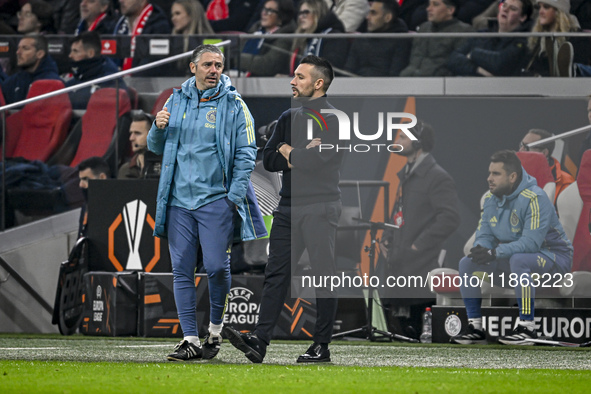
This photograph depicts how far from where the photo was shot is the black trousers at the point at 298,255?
5.06 m

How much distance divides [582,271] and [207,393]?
162 inches

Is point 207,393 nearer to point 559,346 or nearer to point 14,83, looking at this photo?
point 559,346

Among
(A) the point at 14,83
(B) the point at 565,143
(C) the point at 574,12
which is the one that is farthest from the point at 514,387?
A: (A) the point at 14,83

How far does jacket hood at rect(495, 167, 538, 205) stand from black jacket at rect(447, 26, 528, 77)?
1.10m

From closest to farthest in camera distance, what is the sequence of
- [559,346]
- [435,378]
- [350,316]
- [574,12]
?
[435,378]
[559,346]
[350,316]
[574,12]

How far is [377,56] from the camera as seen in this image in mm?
8094

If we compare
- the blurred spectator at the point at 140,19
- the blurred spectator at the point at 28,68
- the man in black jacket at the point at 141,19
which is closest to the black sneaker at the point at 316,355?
the blurred spectator at the point at 28,68

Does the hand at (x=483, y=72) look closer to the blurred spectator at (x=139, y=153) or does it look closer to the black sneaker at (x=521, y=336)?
the black sneaker at (x=521, y=336)

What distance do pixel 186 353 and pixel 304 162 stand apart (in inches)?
47.5

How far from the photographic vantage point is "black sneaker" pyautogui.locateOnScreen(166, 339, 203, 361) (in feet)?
16.3

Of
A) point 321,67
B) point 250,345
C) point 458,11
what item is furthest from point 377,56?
point 250,345

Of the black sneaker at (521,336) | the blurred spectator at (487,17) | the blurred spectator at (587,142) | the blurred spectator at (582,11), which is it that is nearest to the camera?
the black sneaker at (521,336)

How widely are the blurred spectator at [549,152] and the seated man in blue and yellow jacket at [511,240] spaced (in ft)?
0.41

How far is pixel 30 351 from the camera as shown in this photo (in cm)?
588
